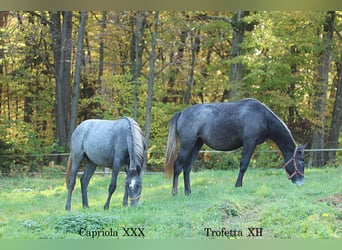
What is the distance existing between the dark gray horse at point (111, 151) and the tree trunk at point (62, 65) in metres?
4.98

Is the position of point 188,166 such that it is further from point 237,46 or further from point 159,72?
point 237,46

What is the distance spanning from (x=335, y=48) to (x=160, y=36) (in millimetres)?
4375

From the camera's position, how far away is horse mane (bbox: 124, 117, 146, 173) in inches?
257

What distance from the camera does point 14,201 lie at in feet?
25.4

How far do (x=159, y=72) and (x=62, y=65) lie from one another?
285cm

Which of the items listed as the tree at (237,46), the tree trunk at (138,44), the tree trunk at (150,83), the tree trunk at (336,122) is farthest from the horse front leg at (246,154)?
the tree trunk at (336,122)

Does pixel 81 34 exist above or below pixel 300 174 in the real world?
above

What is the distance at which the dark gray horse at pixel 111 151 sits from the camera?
654 cm

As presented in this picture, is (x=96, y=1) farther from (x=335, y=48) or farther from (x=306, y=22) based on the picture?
(x=335, y=48)

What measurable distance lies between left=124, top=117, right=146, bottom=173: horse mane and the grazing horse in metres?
1.21

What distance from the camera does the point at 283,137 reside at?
7906 mm

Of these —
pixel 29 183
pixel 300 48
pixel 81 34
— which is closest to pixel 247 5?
pixel 29 183

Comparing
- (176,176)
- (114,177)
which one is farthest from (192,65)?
(114,177)

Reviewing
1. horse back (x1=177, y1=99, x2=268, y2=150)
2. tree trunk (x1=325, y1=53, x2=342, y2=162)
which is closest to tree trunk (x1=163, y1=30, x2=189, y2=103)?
tree trunk (x1=325, y1=53, x2=342, y2=162)
